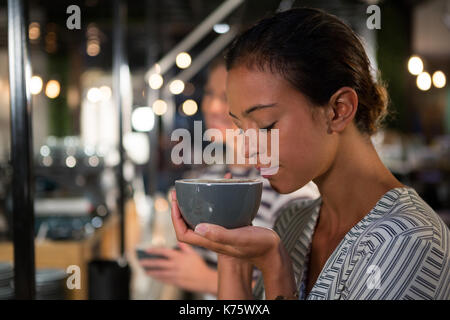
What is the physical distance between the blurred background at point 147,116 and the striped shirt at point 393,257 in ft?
0.50

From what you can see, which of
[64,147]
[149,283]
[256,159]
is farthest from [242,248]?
[64,147]

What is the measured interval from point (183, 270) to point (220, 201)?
66 centimetres

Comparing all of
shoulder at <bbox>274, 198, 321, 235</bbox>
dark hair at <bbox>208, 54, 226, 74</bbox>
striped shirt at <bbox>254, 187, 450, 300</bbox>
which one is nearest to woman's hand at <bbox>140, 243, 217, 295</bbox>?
shoulder at <bbox>274, 198, 321, 235</bbox>

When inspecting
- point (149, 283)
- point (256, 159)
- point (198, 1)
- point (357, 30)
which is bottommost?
point (149, 283)

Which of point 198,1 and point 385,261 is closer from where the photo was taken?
point 385,261

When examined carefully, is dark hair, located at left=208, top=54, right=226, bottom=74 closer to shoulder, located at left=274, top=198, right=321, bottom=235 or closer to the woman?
the woman

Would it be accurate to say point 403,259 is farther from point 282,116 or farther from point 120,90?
point 120,90

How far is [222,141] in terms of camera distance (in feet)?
2.13

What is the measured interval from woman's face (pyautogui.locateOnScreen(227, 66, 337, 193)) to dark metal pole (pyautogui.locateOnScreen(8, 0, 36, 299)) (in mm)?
243

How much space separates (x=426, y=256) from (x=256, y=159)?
21 cm

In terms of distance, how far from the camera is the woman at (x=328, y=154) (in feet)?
1.59

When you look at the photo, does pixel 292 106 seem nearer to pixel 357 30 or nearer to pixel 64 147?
pixel 357 30
